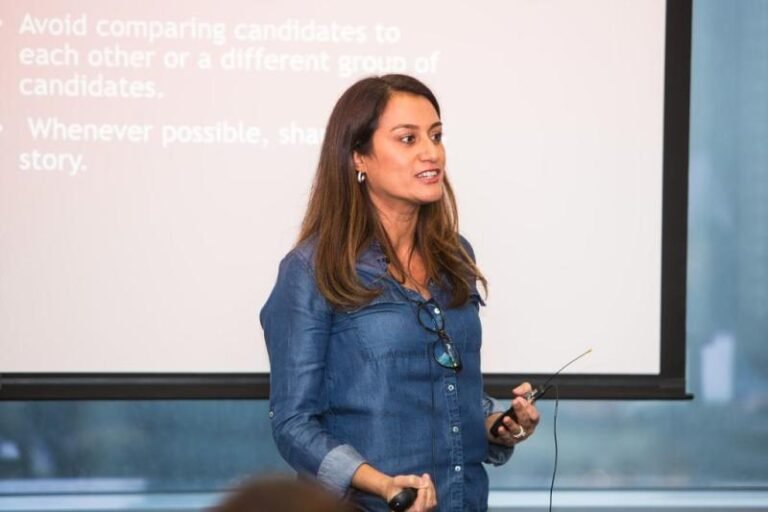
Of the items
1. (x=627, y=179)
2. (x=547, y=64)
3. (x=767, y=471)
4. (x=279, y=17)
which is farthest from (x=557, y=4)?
(x=767, y=471)

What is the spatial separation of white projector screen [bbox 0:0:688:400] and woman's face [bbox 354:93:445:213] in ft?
4.38

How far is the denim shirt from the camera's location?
2131 millimetres

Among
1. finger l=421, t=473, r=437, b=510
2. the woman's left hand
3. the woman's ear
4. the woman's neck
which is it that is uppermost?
the woman's ear

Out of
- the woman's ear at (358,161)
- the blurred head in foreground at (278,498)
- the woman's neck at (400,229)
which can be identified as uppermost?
the woman's ear at (358,161)

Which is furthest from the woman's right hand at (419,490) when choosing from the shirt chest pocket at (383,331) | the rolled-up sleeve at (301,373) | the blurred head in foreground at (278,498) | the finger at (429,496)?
the blurred head in foreground at (278,498)

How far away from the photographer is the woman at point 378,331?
2131 millimetres

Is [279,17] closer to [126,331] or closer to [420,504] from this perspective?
[126,331]

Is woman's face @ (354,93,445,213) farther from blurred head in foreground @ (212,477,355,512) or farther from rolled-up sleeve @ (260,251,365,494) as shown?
blurred head in foreground @ (212,477,355,512)

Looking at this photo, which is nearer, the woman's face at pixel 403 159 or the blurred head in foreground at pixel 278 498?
the blurred head in foreground at pixel 278 498

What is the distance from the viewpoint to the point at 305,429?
6.91 ft

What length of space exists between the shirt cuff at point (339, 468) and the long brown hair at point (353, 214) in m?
0.27

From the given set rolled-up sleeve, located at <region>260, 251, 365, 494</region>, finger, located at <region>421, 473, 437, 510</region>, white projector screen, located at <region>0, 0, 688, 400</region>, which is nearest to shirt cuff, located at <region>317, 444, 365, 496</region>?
rolled-up sleeve, located at <region>260, 251, 365, 494</region>

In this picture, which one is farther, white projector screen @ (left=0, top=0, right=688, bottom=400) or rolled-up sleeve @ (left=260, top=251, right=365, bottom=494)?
white projector screen @ (left=0, top=0, right=688, bottom=400)

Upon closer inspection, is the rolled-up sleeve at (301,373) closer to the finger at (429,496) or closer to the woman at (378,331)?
the woman at (378,331)
